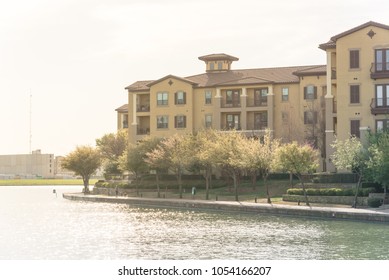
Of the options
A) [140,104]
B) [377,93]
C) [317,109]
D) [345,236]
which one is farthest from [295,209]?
[140,104]

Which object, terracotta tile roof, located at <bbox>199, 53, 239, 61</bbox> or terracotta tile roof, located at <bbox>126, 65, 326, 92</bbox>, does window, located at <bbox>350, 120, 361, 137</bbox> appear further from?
terracotta tile roof, located at <bbox>199, 53, 239, 61</bbox>

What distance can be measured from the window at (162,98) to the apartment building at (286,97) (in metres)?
0.03

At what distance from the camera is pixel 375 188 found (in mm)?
66188

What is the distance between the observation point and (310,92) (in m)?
94.1

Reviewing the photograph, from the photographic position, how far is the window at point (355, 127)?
7953 cm

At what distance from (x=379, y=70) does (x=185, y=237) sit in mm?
39361

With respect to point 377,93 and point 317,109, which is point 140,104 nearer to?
point 317,109

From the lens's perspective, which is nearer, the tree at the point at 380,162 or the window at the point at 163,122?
the tree at the point at 380,162

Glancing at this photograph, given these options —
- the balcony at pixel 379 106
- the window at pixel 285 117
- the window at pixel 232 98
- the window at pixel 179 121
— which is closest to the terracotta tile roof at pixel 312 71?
the window at pixel 285 117

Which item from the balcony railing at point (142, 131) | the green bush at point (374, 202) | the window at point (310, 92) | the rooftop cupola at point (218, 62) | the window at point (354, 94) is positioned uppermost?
the rooftop cupola at point (218, 62)

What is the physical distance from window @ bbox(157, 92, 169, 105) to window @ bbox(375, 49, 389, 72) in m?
32.4

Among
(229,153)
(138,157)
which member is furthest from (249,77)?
(229,153)

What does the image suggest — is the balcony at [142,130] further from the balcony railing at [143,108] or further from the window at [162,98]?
the window at [162,98]

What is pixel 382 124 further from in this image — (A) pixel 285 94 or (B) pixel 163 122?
(B) pixel 163 122
